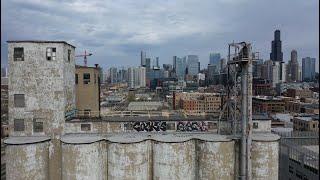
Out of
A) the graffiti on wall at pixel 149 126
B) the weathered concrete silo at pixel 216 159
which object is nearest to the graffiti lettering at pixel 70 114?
the graffiti on wall at pixel 149 126

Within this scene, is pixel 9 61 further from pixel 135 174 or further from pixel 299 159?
pixel 299 159

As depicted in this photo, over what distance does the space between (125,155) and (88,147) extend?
2937 mm

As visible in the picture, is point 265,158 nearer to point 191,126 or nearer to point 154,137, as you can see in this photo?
point 191,126

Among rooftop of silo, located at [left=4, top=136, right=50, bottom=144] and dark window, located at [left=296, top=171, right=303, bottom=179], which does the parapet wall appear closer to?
rooftop of silo, located at [left=4, top=136, right=50, bottom=144]

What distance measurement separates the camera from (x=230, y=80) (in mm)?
31766

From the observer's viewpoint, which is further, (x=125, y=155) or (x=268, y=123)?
(x=268, y=123)

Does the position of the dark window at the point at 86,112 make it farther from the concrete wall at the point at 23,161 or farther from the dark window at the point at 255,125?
the dark window at the point at 255,125

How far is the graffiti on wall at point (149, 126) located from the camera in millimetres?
30469

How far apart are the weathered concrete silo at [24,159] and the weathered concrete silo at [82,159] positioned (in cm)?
204

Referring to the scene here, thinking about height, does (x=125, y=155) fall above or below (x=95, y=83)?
below

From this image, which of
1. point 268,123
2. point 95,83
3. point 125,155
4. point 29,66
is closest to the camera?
point 125,155

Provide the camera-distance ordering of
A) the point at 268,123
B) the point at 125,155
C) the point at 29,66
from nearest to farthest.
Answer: the point at 125,155 → the point at 29,66 → the point at 268,123

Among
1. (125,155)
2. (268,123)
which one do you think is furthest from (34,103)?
(268,123)

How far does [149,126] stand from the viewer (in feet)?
100
